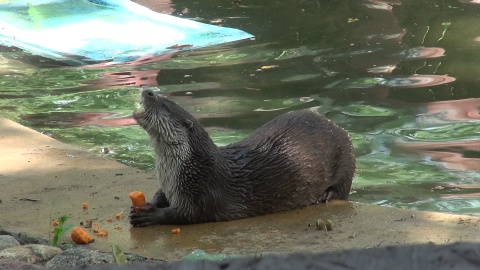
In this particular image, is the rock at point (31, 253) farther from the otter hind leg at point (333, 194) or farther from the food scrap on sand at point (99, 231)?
the otter hind leg at point (333, 194)

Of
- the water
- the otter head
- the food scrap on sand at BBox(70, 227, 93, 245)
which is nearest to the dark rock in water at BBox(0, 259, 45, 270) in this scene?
the food scrap on sand at BBox(70, 227, 93, 245)

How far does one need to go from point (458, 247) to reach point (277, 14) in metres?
11.8

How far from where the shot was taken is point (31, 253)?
3.84 metres

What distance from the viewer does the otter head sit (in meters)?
4.89

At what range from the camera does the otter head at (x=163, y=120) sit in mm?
4895

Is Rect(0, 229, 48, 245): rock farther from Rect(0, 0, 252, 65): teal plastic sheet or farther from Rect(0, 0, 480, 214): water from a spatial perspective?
Rect(0, 0, 252, 65): teal plastic sheet

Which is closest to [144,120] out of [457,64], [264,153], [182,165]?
[182,165]

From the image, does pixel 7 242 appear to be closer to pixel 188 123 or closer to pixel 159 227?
pixel 159 227

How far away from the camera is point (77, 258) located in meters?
3.68

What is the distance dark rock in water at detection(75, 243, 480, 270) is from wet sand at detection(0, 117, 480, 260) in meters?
3.67

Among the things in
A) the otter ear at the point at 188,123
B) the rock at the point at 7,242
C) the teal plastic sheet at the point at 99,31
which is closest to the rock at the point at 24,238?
the rock at the point at 7,242

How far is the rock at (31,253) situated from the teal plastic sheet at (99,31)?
22.2 feet

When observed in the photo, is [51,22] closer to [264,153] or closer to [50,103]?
[50,103]

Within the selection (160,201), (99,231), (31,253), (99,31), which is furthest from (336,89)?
(31,253)
